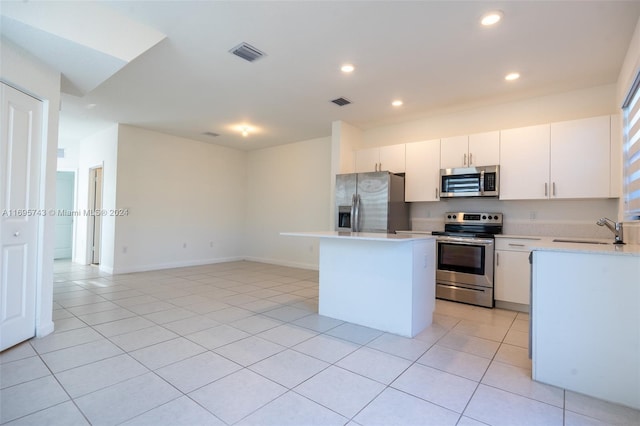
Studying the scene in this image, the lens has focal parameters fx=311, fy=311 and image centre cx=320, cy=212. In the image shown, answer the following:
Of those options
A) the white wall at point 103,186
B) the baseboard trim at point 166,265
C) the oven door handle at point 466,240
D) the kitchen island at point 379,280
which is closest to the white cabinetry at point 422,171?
the oven door handle at point 466,240

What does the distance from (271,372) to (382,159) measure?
148 inches

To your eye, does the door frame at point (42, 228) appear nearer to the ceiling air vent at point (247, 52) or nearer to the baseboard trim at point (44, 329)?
the baseboard trim at point (44, 329)

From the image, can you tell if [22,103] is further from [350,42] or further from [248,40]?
[350,42]

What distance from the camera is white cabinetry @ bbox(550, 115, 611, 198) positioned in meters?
3.40

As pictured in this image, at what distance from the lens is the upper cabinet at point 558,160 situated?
11.2ft

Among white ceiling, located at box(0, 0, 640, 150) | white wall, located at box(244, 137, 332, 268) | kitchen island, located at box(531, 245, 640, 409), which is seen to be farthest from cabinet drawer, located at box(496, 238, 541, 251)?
white wall, located at box(244, 137, 332, 268)

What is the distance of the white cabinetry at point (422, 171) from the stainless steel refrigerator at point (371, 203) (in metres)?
0.15

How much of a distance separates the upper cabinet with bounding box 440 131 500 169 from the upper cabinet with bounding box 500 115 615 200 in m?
0.10

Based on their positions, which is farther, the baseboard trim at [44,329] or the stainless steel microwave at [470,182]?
the stainless steel microwave at [470,182]

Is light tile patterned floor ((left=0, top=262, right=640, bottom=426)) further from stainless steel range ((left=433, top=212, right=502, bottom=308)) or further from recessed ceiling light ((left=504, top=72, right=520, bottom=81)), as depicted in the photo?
recessed ceiling light ((left=504, top=72, right=520, bottom=81))

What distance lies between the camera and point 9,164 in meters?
2.46

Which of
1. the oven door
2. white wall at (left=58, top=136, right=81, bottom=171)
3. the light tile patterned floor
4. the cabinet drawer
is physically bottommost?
the light tile patterned floor

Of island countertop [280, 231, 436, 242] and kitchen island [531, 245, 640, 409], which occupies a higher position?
island countertop [280, 231, 436, 242]

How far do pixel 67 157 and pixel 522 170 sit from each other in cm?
888
